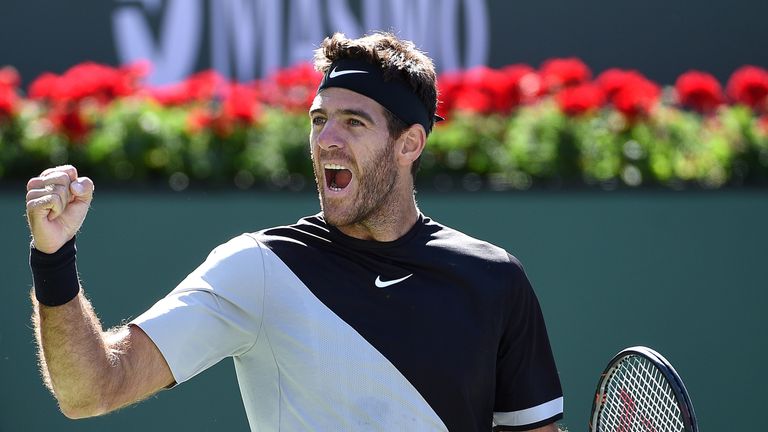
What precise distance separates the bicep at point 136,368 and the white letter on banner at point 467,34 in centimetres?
525

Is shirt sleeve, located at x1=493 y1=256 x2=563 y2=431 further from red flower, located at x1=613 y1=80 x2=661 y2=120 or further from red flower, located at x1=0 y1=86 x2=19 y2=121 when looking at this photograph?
red flower, located at x1=0 y1=86 x2=19 y2=121

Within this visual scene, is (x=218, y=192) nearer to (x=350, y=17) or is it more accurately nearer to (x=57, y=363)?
(x=350, y=17)

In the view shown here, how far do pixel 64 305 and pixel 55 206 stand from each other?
22 centimetres

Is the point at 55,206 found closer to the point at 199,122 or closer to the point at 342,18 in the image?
the point at 199,122

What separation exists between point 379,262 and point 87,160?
2.89 metres

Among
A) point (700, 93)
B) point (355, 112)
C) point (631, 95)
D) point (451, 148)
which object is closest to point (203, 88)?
point (451, 148)

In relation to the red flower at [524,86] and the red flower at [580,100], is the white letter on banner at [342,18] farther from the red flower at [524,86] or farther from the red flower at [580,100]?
the red flower at [580,100]

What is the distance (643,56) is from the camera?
8016mm

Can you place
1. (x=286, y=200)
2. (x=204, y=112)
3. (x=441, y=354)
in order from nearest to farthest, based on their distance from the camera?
1. (x=441, y=354)
2. (x=286, y=200)
3. (x=204, y=112)

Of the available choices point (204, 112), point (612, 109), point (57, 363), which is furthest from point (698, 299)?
point (57, 363)

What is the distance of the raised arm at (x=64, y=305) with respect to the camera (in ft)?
7.88

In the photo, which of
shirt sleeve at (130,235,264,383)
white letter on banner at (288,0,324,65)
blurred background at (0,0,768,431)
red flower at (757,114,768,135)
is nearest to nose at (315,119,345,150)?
shirt sleeve at (130,235,264,383)

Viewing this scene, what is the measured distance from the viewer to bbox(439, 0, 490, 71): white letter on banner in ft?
25.2

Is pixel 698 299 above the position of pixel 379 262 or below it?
below
